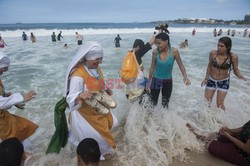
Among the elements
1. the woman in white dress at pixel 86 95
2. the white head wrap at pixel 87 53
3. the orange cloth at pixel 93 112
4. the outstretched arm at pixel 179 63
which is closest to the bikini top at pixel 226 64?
the outstretched arm at pixel 179 63

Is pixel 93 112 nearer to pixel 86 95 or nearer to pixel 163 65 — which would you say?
pixel 86 95

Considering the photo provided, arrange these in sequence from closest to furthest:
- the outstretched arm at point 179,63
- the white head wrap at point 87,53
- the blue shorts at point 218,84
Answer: the white head wrap at point 87,53, the outstretched arm at point 179,63, the blue shorts at point 218,84

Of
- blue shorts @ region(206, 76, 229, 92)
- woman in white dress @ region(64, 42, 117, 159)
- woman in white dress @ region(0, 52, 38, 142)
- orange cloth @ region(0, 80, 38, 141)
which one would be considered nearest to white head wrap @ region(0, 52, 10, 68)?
woman in white dress @ region(0, 52, 38, 142)

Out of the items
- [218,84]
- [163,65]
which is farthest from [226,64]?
[163,65]

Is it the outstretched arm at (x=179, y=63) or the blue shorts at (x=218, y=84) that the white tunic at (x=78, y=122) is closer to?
the outstretched arm at (x=179, y=63)

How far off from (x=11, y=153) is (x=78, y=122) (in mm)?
1162

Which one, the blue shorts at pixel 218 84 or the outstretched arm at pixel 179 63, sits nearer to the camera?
the outstretched arm at pixel 179 63

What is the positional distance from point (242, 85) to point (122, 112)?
16.4 feet

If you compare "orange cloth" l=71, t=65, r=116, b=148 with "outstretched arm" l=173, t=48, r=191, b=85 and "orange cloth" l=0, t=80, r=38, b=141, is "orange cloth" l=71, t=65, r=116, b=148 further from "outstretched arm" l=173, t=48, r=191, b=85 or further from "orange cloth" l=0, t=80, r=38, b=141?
"outstretched arm" l=173, t=48, r=191, b=85

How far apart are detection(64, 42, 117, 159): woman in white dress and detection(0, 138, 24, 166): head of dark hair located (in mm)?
806

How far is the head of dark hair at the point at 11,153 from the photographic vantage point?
1.71 metres

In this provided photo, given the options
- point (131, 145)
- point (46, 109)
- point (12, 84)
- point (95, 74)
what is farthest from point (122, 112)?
point (12, 84)

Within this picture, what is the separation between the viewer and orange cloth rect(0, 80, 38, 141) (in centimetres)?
266

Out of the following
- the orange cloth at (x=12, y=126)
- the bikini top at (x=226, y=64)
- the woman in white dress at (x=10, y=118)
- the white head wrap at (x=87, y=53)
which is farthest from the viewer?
the bikini top at (x=226, y=64)
